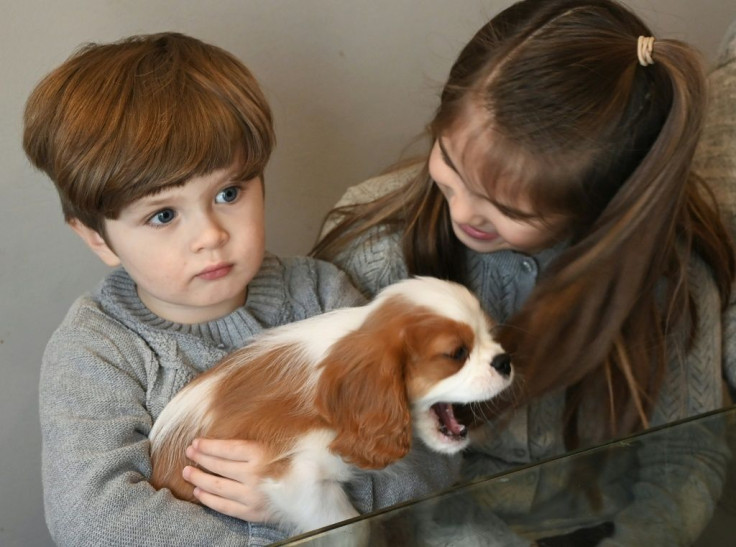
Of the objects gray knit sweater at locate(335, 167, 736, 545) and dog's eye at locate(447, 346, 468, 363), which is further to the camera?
gray knit sweater at locate(335, 167, 736, 545)

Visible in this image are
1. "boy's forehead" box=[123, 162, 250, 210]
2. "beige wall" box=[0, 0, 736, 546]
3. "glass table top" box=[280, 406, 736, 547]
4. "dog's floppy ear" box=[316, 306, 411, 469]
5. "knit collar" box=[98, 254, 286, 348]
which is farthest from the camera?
"beige wall" box=[0, 0, 736, 546]

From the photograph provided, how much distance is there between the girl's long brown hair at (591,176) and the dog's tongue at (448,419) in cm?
21

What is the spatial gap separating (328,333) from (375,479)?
0.25m

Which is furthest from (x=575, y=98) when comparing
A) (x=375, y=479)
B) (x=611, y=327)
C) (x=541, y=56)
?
(x=375, y=479)

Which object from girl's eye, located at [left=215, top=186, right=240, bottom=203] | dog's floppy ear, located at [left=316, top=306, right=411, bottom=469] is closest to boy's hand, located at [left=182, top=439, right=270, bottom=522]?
dog's floppy ear, located at [left=316, top=306, right=411, bottom=469]

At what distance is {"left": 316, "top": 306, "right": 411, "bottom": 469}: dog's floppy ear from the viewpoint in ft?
3.34

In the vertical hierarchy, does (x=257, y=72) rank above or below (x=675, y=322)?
above

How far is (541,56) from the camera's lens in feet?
3.97

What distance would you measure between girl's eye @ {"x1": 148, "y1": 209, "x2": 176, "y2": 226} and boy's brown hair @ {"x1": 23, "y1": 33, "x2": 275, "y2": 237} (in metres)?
0.04

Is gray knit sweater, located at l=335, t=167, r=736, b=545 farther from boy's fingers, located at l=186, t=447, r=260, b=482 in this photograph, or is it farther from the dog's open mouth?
boy's fingers, located at l=186, t=447, r=260, b=482

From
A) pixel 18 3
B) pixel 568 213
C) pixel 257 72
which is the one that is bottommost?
pixel 568 213

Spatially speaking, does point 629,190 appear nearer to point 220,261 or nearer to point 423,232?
point 423,232

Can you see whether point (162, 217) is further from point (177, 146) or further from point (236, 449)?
point (236, 449)

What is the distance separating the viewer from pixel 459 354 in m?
1.06
